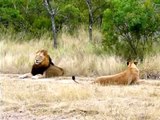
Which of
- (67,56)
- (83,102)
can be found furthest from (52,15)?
(83,102)

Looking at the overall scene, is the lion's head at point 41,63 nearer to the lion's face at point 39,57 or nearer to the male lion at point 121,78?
the lion's face at point 39,57

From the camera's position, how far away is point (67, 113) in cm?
867

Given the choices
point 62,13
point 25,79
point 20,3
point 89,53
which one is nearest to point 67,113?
point 25,79

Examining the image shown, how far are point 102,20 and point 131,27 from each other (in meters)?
2.80

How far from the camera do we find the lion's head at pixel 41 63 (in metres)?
14.5

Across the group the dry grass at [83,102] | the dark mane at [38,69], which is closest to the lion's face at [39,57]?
the dark mane at [38,69]

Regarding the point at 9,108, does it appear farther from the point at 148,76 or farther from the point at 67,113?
the point at 148,76

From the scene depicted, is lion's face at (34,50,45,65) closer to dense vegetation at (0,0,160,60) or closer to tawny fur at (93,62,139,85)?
dense vegetation at (0,0,160,60)

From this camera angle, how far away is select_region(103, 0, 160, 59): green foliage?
15.0 meters

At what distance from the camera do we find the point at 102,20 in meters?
18.0

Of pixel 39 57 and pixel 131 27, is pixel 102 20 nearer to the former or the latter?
pixel 131 27

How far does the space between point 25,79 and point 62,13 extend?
7.34 m

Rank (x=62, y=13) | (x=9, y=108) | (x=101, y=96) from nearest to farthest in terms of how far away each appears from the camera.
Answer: (x=9, y=108)
(x=101, y=96)
(x=62, y=13)

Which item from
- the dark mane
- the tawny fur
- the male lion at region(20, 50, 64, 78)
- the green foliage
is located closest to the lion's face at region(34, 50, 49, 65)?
the male lion at region(20, 50, 64, 78)
